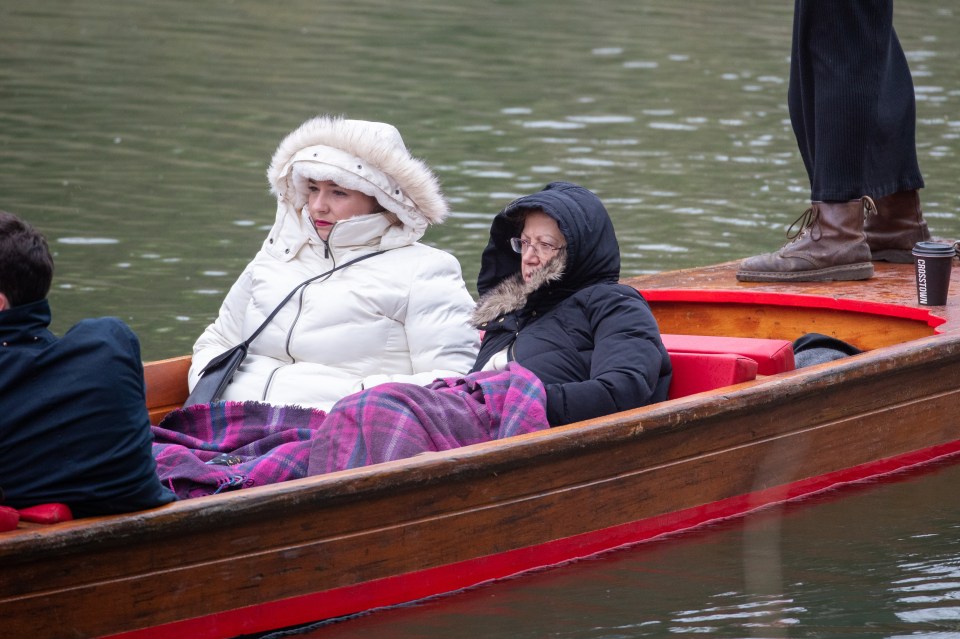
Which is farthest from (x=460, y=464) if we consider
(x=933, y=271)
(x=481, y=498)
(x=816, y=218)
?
(x=816, y=218)

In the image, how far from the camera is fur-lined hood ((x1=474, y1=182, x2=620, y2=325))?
469 cm

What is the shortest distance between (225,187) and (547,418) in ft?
22.8

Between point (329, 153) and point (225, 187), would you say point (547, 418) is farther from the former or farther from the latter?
point (225, 187)

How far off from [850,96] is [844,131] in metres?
0.14

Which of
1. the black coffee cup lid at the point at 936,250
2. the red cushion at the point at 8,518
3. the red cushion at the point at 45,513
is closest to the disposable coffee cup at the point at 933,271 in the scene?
the black coffee cup lid at the point at 936,250

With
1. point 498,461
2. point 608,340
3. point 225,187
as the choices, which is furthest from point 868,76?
point 225,187

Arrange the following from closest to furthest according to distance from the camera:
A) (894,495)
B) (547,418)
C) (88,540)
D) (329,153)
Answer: (88,540) < (547,418) < (329,153) < (894,495)

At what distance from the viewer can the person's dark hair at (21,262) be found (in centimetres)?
346


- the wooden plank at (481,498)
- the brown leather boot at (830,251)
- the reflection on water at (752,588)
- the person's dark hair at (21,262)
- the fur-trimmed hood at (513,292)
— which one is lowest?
the reflection on water at (752,588)

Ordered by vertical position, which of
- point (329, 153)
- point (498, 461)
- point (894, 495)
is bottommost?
point (894, 495)

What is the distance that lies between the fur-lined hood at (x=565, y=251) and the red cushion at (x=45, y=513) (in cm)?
163

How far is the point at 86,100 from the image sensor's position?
1418cm

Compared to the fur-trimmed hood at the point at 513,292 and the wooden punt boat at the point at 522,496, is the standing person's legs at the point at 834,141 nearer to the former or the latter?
the wooden punt boat at the point at 522,496

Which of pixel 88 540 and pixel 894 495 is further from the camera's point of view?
pixel 894 495
